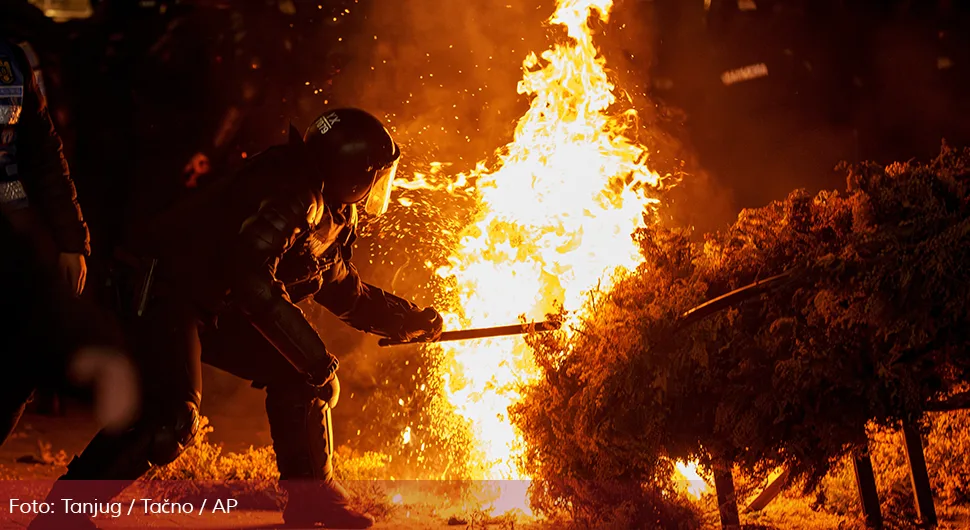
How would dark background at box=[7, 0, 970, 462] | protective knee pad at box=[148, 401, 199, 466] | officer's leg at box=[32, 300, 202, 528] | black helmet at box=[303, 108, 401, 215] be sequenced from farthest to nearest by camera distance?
dark background at box=[7, 0, 970, 462], black helmet at box=[303, 108, 401, 215], protective knee pad at box=[148, 401, 199, 466], officer's leg at box=[32, 300, 202, 528]

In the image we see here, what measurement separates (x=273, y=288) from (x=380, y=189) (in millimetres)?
1033

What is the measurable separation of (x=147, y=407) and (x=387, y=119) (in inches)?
209

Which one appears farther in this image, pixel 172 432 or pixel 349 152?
pixel 349 152

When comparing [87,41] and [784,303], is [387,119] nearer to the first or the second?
[87,41]

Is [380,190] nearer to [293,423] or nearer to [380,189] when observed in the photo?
[380,189]

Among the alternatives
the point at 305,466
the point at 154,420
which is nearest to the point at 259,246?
the point at 154,420

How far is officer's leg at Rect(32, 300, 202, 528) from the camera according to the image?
3.01 metres

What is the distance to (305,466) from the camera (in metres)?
4.00

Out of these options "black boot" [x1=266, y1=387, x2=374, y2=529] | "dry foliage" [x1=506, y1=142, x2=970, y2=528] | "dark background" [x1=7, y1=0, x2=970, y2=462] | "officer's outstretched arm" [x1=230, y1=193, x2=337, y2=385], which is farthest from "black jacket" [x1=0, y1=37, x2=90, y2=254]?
"dark background" [x1=7, y1=0, x2=970, y2=462]

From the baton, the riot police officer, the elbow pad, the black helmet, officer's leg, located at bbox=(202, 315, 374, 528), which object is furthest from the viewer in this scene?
the baton

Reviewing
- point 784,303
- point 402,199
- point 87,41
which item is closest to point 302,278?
point 784,303

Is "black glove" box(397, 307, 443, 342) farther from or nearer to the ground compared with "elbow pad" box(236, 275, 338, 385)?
nearer to the ground

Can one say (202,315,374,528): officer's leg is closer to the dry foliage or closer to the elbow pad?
the elbow pad

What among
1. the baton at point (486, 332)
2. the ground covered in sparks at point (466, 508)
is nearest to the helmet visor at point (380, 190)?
the baton at point (486, 332)
